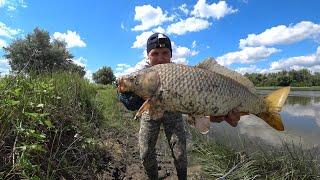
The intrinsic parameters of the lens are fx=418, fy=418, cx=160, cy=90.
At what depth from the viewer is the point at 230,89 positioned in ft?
10.9

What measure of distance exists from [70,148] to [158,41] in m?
1.56

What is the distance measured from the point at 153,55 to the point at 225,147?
3.36 metres

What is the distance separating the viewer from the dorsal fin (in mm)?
3506

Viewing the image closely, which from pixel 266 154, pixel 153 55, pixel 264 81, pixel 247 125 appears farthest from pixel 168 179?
pixel 264 81

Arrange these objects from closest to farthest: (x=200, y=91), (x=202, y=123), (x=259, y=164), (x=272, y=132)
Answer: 1. (x=200, y=91)
2. (x=202, y=123)
3. (x=259, y=164)
4. (x=272, y=132)

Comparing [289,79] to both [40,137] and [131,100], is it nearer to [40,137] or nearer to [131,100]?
[131,100]

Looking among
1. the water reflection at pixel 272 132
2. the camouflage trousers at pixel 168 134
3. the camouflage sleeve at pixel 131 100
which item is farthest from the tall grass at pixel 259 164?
the water reflection at pixel 272 132

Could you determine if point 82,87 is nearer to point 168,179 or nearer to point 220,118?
point 168,179

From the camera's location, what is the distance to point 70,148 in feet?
13.5

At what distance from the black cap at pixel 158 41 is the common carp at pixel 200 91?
1.31 meters

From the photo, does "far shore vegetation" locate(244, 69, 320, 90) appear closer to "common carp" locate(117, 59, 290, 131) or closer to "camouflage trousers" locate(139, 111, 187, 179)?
"camouflage trousers" locate(139, 111, 187, 179)

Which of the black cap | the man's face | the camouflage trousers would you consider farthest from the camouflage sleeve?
the black cap

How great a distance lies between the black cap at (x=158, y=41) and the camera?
15.7 feet

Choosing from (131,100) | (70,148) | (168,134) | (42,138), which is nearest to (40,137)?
(42,138)
